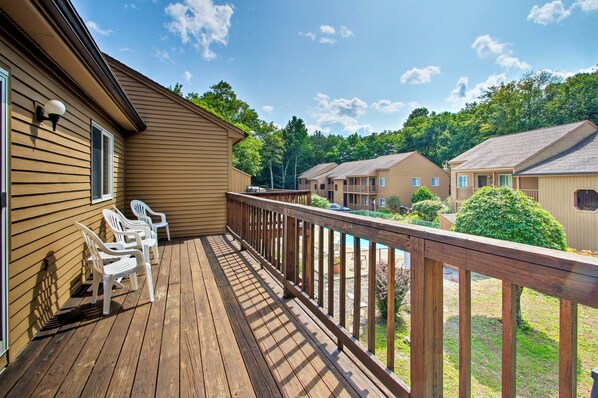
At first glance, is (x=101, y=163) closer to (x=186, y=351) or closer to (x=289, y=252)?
(x=289, y=252)

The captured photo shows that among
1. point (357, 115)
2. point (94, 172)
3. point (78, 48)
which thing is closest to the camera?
point (78, 48)

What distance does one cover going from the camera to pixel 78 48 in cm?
243

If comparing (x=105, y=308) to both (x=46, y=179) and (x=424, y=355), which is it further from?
(x=424, y=355)

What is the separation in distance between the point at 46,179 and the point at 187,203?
4089mm

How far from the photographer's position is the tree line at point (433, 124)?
23047 mm

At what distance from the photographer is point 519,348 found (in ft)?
17.5

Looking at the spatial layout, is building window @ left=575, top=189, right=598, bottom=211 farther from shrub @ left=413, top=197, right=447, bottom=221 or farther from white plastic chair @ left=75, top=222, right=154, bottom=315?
white plastic chair @ left=75, top=222, right=154, bottom=315

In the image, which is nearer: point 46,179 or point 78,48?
point 78,48

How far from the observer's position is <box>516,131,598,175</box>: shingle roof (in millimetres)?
11722

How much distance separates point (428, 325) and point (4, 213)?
2796 millimetres

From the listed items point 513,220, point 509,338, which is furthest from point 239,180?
point 509,338

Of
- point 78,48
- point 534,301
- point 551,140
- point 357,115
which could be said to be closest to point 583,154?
point 551,140

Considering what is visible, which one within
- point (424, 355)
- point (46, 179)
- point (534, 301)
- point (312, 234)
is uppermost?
point (46, 179)

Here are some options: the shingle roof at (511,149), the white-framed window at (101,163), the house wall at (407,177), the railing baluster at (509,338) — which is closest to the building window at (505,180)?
the shingle roof at (511,149)
